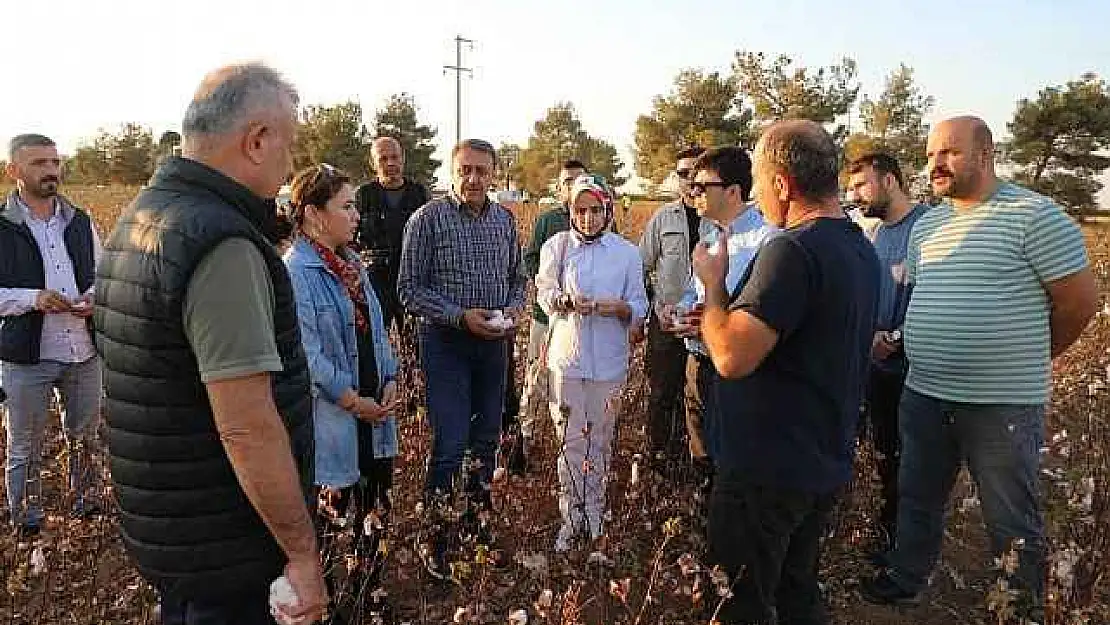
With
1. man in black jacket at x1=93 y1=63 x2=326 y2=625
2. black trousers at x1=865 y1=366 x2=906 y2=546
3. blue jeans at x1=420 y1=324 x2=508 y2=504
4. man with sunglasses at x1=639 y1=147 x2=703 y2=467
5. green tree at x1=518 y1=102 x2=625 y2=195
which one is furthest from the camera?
green tree at x1=518 y1=102 x2=625 y2=195

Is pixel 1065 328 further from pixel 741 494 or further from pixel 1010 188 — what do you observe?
pixel 741 494

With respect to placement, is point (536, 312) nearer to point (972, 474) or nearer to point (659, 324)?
point (659, 324)

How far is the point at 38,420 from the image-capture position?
4105 millimetres

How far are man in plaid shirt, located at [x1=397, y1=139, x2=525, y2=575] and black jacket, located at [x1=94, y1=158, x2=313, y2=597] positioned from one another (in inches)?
75.0

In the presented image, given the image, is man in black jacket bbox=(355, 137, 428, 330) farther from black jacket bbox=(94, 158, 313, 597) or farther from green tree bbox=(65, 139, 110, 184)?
green tree bbox=(65, 139, 110, 184)

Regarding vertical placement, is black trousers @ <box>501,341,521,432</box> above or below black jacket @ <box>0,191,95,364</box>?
below

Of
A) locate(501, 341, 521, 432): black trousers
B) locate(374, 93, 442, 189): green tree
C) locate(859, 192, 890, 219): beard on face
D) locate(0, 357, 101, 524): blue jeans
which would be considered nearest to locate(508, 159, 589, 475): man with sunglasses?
locate(501, 341, 521, 432): black trousers

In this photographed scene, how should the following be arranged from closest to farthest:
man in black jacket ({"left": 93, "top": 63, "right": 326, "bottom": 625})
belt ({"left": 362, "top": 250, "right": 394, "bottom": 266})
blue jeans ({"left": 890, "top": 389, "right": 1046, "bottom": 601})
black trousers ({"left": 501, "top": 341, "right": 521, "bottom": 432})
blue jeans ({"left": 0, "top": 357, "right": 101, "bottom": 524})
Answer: man in black jacket ({"left": 93, "top": 63, "right": 326, "bottom": 625}) → blue jeans ({"left": 890, "top": 389, "right": 1046, "bottom": 601}) → blue jeans ({"left": 0, "top": 357, "right": 101, "bottom": 524}) → black trousers ({"left": 501, "top": 341, "right": 521, "bottom": 432}) → belt ({"left": 362, "top": 250, "right": 394, "bottom": 266})

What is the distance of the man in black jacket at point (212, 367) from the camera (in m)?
1.68

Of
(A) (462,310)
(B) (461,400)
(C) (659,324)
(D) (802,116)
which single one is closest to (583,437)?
(B) (461,400)

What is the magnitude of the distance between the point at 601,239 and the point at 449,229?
0.73m

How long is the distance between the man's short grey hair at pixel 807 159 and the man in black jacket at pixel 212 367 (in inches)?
53.6

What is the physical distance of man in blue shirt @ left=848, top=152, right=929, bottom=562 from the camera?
4.13 meters

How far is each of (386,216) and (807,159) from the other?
408cm
